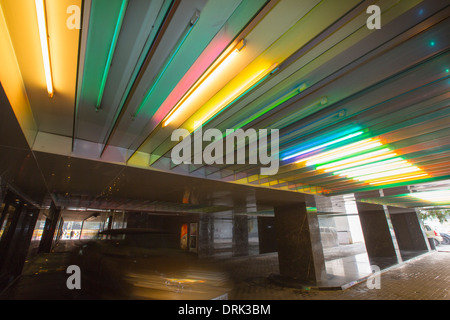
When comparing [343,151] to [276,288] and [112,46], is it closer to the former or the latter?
[112,46]

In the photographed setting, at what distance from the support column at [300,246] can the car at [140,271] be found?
288 cm

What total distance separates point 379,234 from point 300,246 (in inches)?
354

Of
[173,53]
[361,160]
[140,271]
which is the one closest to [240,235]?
[140,271]

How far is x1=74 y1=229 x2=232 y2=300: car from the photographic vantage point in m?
4.12

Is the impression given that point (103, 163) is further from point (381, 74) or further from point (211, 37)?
point (381, 74)

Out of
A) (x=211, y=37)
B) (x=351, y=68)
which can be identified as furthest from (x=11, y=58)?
(x=351, y=68)

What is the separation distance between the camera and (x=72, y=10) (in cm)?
153

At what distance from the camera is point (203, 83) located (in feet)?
7.48

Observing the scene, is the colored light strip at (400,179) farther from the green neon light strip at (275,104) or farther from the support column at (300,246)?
the green neon light strip at (275,104)

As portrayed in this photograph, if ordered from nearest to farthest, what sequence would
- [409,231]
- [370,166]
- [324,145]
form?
[324,145], [370,166], [409,231]

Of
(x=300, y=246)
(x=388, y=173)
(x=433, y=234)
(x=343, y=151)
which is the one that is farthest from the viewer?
(x=433, y=234)

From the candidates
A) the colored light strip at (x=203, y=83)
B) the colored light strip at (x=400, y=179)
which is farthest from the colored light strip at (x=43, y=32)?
the colored light strip at (x=400, y=179)

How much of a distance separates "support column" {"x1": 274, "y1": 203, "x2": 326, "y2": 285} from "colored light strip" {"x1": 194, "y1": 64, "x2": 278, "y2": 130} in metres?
7.18

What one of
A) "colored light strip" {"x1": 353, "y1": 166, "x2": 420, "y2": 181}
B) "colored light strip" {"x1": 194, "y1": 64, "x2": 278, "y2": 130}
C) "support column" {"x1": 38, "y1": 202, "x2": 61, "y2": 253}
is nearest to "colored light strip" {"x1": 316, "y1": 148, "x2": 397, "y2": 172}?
"colored light strip" {"x1": 353, "y1": 166, "x2": 420, "y2": 181}
